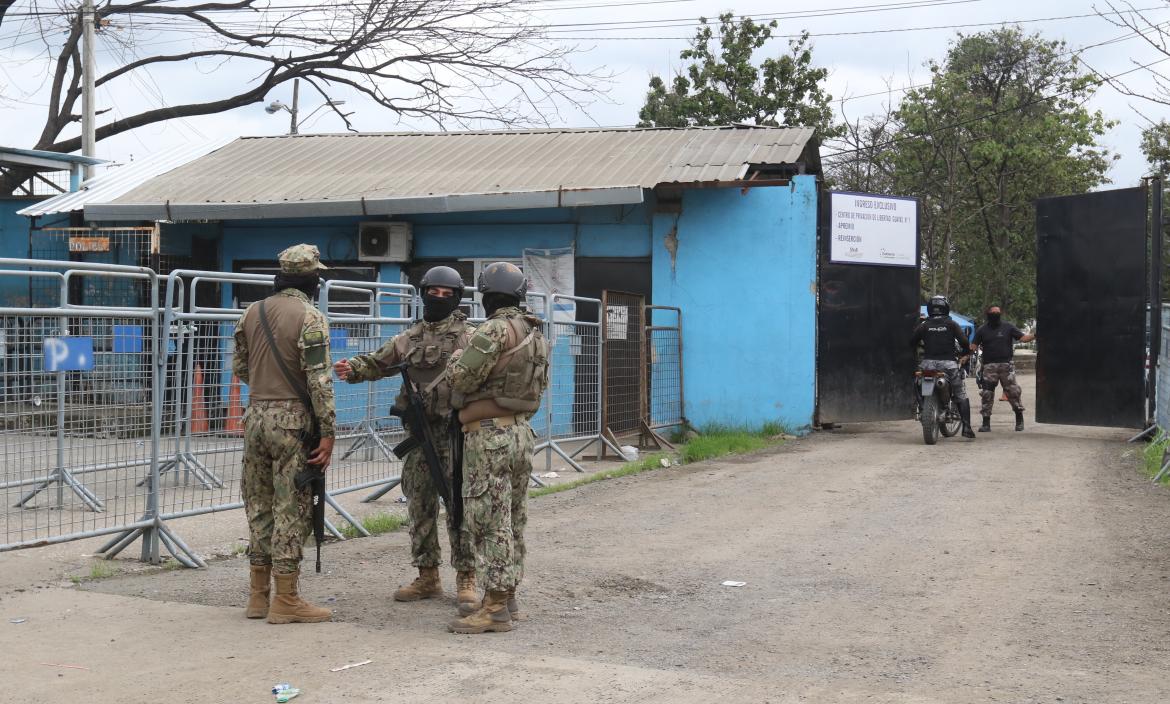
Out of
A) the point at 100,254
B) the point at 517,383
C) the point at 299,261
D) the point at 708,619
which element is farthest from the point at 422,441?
the point at 100,254

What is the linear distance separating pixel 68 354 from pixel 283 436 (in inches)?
70.6

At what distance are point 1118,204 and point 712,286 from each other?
4.89 metres

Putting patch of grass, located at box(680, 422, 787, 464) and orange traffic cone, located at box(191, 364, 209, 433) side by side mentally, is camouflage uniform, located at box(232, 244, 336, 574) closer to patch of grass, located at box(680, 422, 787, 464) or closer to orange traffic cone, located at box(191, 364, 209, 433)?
orange traffic cone, located at box(191, 364, 209, 433)

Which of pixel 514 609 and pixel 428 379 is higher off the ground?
pixel 428 379

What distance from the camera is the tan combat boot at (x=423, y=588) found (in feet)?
19.6

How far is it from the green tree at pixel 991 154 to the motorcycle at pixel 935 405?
19038 millimetres

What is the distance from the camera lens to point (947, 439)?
1436 centimetres

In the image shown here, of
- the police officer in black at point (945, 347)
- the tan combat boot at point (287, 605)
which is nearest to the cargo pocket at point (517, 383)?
the tan combat boot at point (287, 605)

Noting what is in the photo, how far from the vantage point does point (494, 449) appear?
5457 mm

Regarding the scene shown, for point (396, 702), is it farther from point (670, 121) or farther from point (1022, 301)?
point (1022, 301)

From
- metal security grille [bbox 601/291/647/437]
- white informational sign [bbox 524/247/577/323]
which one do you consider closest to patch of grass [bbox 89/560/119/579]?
metal security grille [bbox 601/291/647/437]

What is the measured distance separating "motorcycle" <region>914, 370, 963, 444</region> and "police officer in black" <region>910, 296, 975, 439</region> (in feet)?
0.29

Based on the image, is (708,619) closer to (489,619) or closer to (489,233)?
(489,619)

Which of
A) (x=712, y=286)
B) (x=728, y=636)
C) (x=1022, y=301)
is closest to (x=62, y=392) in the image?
(x=728, y=636)
